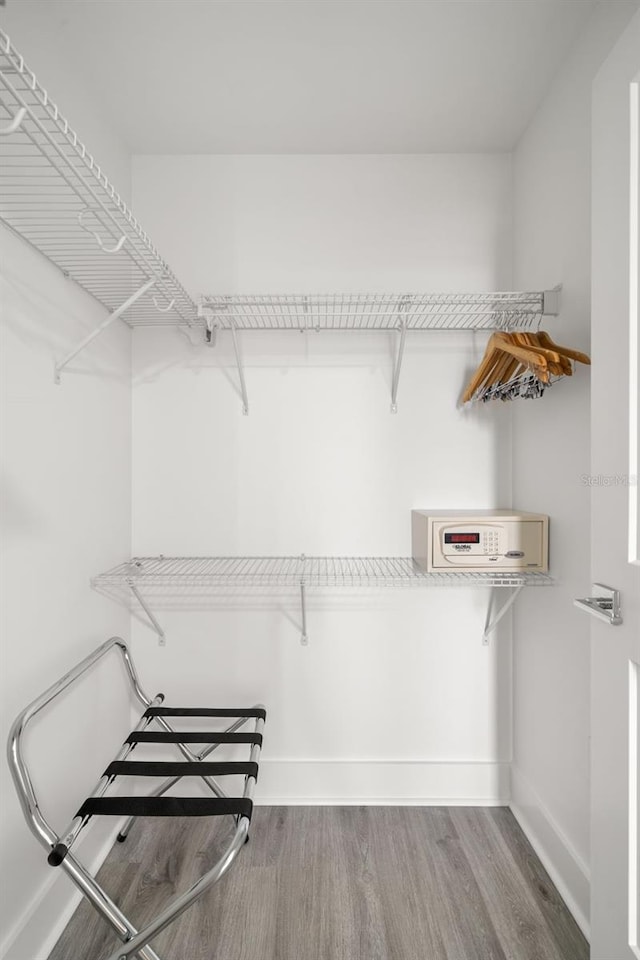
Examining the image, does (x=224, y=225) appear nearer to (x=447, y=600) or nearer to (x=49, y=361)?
(x=49, y=361)

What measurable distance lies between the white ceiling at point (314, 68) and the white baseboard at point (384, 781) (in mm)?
2342

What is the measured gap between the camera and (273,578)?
2006 mm

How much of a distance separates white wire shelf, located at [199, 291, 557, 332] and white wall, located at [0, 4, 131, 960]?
0.46m

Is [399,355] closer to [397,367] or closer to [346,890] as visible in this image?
[397,367]

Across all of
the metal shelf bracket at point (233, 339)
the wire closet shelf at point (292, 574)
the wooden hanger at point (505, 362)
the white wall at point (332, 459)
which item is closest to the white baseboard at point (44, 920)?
the white wall at point (332, 459)

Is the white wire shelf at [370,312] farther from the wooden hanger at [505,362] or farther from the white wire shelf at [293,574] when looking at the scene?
the white wire shelf at [293,574]

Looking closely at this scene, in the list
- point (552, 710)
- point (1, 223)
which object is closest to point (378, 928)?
point (552, 710)

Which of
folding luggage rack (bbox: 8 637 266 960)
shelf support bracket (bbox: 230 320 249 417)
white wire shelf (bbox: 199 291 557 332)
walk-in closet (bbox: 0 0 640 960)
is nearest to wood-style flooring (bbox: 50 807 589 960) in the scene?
walk-in closet (bbox: 0 0 640 960)

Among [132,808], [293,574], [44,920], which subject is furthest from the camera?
[293,574]

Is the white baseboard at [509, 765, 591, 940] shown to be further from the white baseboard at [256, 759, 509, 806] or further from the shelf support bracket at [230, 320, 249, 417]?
the shelf support bracket at [230, 320, 249, 417]

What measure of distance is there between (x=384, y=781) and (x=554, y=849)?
614 millimetres

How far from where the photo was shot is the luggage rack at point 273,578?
1.82m

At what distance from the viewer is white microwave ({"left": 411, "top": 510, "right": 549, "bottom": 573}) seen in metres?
1.75

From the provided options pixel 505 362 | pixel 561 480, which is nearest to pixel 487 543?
pixel 561 480
